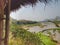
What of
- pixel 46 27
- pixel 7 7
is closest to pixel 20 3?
pixel 7 7

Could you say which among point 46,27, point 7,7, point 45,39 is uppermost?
point 7,7

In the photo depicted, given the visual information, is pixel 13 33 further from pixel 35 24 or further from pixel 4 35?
pixel 35 24

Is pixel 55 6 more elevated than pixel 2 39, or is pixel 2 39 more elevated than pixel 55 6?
pixel 55 6

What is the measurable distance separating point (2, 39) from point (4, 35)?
47 mm

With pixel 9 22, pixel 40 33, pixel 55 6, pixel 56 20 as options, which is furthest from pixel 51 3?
pixel 9 22

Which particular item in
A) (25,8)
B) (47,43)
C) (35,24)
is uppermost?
(25,8)

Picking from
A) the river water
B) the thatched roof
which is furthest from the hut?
the river water

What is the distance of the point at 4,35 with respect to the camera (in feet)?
6.89

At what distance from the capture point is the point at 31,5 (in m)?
2.13

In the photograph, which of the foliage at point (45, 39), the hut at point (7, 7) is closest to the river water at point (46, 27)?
the foliage at point (45, 39)

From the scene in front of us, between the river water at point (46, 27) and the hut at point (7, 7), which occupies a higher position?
the hut at point (7, 7)

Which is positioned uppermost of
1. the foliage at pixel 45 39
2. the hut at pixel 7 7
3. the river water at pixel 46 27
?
the hut at pixel 7 7

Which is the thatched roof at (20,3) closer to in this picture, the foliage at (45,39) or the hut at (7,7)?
the hut at (7,7)

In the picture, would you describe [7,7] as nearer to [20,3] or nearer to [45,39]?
[20,3]
